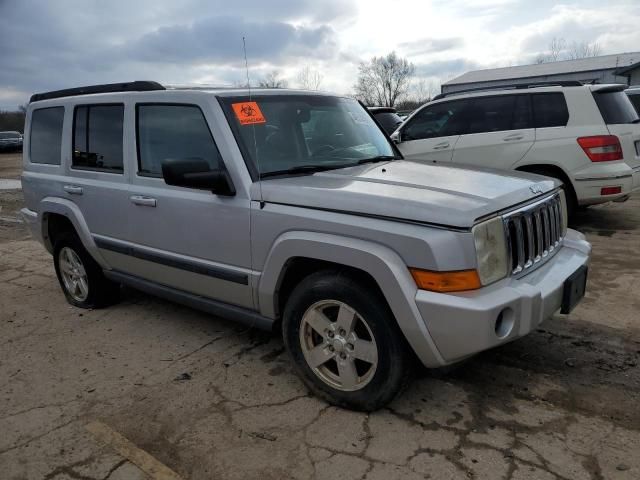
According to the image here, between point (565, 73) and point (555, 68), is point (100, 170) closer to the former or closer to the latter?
point (565, 73)

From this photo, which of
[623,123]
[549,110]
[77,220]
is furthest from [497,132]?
[77,220]

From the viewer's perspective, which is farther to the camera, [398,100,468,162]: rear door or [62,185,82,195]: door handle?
[398,100,468,162]: rear door

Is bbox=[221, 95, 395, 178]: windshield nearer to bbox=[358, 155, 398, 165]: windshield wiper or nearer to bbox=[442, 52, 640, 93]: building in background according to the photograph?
bbox=[358, 155, 398, 165]: windshield wiper

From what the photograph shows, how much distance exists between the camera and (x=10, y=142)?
34.3 m

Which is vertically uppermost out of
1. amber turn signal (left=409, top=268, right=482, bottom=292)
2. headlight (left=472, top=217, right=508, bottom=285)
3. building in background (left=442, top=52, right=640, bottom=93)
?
building in background (left=442, top=52, right=640, bottom=93)

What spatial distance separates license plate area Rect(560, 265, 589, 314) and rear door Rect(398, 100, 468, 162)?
4483 mm

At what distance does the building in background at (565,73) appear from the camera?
37.5 metres

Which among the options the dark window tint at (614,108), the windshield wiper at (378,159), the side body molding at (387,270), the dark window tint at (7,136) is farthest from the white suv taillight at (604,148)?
the dark window tint at (7,136)

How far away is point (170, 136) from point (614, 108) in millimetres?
5606

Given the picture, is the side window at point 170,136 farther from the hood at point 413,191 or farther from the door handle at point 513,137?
the door handle at point 513,137

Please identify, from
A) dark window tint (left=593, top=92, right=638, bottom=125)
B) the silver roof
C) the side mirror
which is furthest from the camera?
the silver roof

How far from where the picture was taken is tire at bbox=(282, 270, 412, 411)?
8.80 feet

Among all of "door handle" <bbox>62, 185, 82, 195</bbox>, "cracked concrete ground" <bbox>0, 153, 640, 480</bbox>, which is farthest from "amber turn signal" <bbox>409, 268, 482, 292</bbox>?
"door handle" <bbox>62, 185, 82, 195</bbox>

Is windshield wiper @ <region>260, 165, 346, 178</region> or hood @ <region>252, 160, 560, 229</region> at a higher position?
windshield wiper @ <region>260, 165, 346, 178</region>
